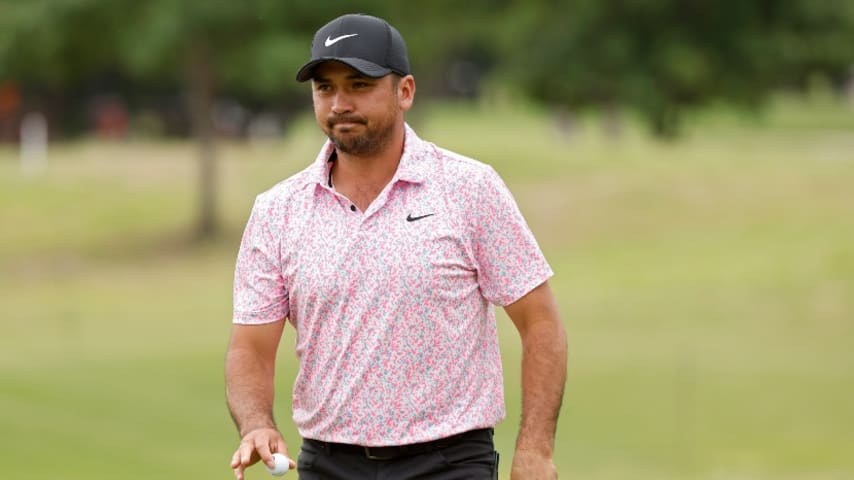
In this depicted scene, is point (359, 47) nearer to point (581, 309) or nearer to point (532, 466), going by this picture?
point (532, 466)

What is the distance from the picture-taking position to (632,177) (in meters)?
30.9

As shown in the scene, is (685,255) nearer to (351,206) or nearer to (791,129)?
(351,206)

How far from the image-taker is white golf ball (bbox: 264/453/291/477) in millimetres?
4332

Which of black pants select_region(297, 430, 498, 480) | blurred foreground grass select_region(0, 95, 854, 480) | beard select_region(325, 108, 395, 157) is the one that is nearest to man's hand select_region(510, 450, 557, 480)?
black pants select_region(297, 430, 498, 480)

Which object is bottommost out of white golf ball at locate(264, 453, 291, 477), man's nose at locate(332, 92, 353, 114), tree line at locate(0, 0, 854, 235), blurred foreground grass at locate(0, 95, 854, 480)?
blurred foreground grass at locate(0, 95, 854, 480)

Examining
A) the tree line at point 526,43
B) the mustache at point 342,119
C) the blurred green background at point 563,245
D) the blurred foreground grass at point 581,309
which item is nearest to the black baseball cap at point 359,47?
the mustache at point 342,119

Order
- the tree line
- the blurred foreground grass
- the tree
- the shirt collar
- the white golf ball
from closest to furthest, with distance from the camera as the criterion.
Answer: the white golf ball
the shirt collar
the blurred foreground grass
the tree line
the tree

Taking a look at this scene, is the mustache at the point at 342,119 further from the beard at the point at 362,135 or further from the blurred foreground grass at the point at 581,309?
the blurred foreground grass at the point at 581,309

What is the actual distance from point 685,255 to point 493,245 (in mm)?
21131

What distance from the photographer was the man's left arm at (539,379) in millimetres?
4535

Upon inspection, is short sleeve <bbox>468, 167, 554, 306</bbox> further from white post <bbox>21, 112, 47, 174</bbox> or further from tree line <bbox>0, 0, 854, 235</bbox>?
white post <bbox>21, 112, 47, 174</bbox>

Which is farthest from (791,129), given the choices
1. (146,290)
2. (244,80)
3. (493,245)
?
(493,245)

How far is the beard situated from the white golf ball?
81cm

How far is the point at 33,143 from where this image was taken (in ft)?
151
